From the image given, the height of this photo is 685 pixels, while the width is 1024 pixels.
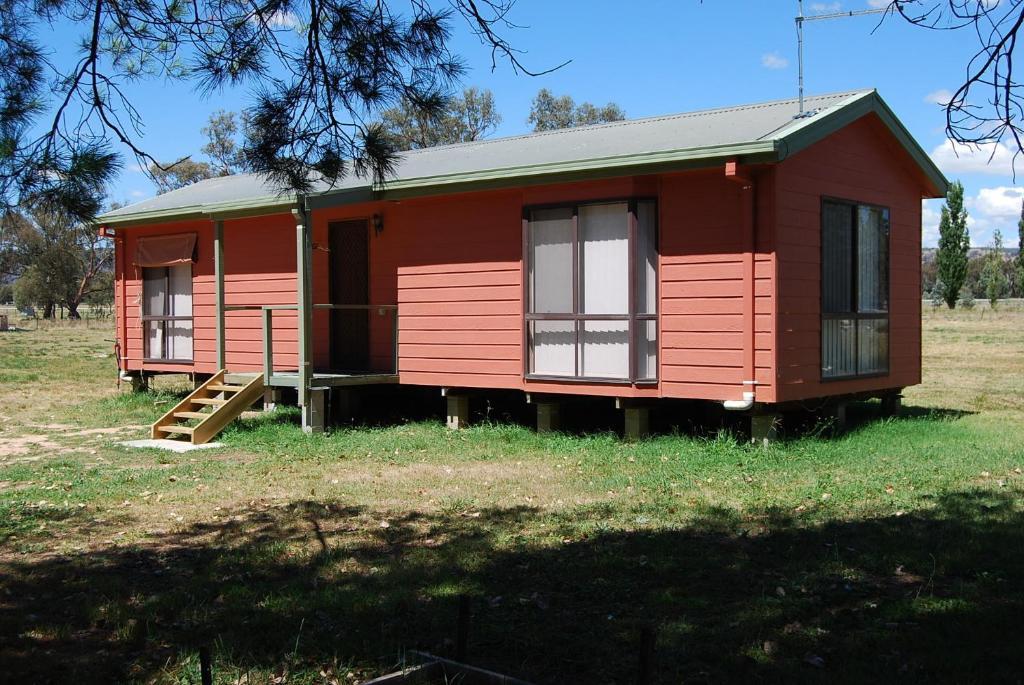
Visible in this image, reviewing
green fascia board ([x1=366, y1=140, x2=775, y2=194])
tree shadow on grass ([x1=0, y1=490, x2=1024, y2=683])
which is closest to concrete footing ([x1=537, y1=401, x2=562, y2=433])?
green fascia board ([x1=366, y1=140, x2=775, y2=194])

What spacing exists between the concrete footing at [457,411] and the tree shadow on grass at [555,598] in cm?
467

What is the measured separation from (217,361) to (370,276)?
281 centimetres

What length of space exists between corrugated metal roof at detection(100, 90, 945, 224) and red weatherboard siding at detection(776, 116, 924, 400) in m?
0.35

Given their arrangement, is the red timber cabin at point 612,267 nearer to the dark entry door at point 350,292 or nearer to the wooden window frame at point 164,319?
the dark entry door at point 350,292

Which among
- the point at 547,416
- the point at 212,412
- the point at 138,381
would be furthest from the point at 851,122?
the point at 138,381

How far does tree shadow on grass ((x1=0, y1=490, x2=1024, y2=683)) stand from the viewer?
4477 millimetres

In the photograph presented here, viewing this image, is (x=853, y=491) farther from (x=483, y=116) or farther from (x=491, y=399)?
(x=483, y=116)

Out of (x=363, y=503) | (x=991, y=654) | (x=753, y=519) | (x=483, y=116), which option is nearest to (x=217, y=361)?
(x=363, y=503)

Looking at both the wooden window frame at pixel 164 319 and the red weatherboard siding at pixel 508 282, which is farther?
the wooden window frame at pixel 164 319

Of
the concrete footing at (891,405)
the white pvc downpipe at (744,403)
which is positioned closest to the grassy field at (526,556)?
the white pvc downpipe at (744,403)

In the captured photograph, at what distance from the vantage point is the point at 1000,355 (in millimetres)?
23031

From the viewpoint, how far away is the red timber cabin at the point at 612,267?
32.2 ft

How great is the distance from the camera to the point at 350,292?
13609mm

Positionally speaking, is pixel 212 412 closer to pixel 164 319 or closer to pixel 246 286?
pixel 246 286
